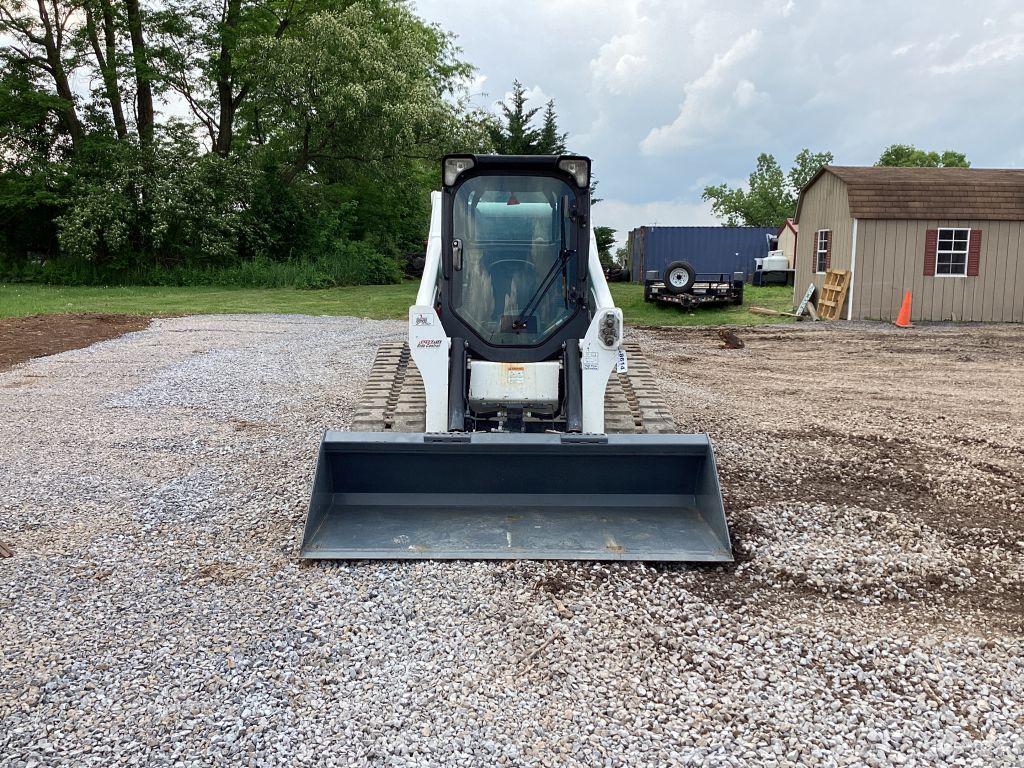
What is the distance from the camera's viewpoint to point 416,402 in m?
6.46

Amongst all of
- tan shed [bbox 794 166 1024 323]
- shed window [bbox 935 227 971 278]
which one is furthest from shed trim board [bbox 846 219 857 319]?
shed window [bbox 935 227 971 278]

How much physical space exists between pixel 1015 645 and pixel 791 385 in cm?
749

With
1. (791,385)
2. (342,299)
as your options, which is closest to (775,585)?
(791,385)

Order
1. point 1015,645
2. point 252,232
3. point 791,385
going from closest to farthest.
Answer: point 1015,645 → point 791,385 → point 252,232

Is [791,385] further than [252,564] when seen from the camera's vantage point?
Yes

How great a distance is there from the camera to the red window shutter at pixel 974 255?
2047cm

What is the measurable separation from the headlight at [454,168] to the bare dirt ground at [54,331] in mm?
8431

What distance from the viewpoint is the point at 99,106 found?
2891 centimetres

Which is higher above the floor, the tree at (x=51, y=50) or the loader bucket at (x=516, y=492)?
the tree at (x=51, y=50)

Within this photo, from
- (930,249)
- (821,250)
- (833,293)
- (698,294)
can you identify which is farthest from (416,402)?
(821,250)

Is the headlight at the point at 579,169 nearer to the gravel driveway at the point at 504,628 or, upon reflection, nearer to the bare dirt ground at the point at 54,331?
the gravel driveway at the point at 504,628

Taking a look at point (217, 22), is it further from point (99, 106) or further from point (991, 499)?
point (991, 499)

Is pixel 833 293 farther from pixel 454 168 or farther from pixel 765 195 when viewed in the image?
pixel 765 195

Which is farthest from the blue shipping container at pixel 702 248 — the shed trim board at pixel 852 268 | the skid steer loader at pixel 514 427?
the skid steer loader at pixel 514 427
